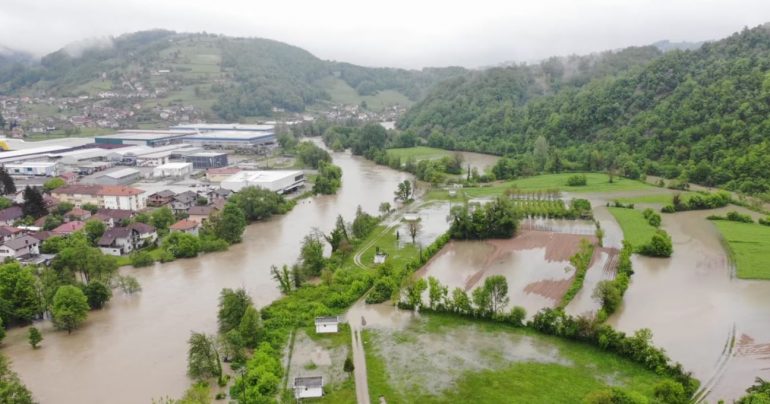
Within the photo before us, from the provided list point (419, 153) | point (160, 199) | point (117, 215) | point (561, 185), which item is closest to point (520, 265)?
point (561, 185)

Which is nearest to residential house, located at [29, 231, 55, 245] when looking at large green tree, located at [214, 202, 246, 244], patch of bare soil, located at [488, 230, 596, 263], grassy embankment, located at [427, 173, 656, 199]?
large green tree, located at [214, 202, 246, 244]

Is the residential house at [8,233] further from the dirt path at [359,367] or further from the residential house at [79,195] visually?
the dirt path at [359,367]

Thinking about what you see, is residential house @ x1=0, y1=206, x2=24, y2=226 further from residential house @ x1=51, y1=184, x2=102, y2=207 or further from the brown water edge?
the brown water edge

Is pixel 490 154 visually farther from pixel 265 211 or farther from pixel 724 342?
pixel 724 342

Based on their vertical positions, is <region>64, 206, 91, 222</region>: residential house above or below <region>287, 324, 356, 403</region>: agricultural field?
above

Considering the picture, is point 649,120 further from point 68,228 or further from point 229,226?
point 68,228

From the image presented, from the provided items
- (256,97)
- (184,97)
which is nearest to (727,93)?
(256,97)
